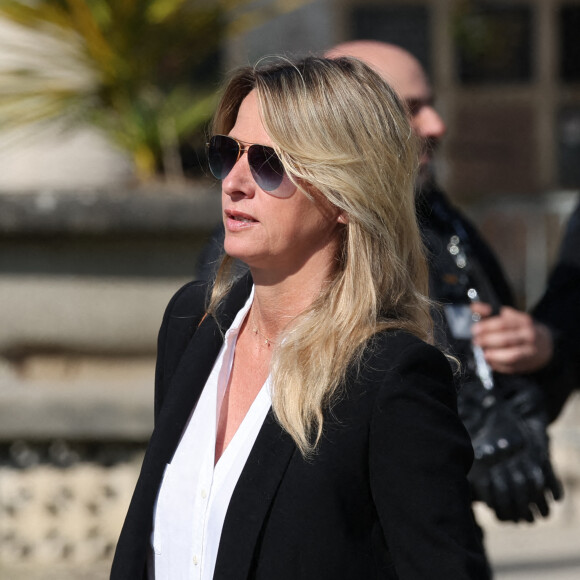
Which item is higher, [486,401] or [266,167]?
[266,167]

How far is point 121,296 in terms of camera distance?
4.66 meters

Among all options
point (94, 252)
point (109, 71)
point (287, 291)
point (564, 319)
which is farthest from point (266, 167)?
point (109, 71)

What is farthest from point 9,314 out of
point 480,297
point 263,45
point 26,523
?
point 263,45

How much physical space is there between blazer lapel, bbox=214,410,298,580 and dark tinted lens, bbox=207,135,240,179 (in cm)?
48

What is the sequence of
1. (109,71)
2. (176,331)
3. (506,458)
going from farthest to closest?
(109,71) < (506,458) < (176,331)

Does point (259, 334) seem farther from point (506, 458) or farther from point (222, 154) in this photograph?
point (506, 458)

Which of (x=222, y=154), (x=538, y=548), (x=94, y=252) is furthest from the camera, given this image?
(x=538, y=548)

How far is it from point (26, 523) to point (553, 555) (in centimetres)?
235

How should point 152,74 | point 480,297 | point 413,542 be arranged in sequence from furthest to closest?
point 152,74
point 480,297
point 413,542

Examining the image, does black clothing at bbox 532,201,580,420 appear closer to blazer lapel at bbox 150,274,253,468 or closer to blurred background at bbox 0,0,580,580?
blazer lapel at bbox 150,274,253,468

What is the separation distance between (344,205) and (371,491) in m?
0.48

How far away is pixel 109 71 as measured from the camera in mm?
4859

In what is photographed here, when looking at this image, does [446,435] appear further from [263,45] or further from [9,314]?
[263,45]

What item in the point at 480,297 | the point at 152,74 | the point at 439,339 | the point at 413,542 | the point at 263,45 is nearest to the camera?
the point at 413,542
